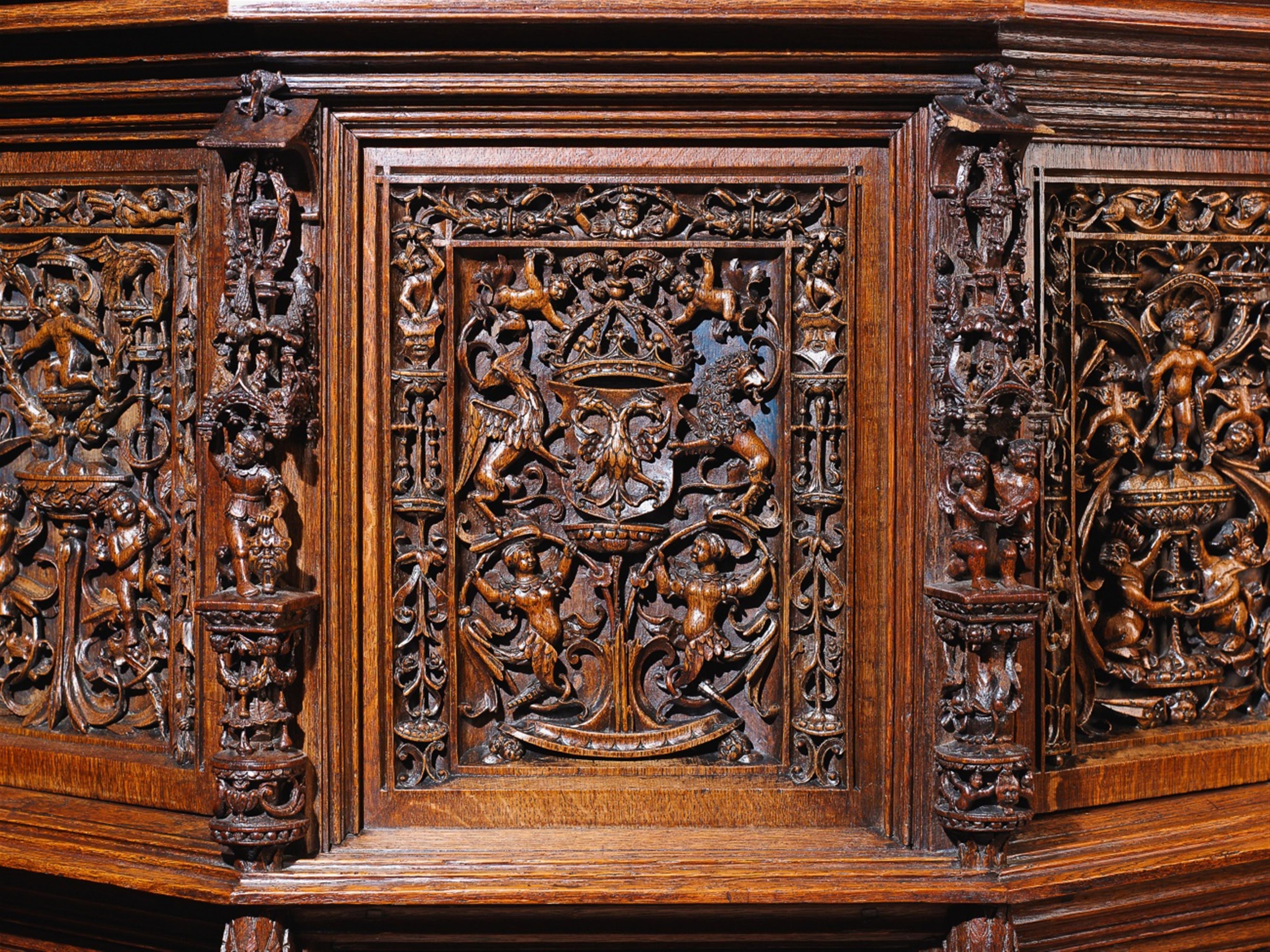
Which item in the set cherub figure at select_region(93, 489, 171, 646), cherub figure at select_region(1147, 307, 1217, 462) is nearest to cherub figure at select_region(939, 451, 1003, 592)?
cherub figure at select_region(1147, 307, 1217, 462)

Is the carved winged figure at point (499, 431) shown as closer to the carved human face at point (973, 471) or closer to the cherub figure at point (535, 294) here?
the cherub figure at point (535, 294)

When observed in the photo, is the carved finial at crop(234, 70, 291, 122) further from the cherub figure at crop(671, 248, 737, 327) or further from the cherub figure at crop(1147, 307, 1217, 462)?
the cherub figure at crop(1147, 307, 1217, 462)

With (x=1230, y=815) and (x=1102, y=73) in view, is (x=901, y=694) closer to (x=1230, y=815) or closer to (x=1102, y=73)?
(x=1230, y=815)

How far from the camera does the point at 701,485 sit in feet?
7.35

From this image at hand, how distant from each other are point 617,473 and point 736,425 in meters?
0.24

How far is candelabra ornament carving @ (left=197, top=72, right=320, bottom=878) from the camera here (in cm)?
207

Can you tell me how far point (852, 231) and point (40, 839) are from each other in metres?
1.90

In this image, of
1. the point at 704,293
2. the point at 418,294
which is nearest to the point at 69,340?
A: the point at 418,294

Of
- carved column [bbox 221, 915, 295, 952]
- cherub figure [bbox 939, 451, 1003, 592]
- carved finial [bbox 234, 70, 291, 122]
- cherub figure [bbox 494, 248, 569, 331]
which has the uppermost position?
carved finial [bbox 234, 70, 291, 122]

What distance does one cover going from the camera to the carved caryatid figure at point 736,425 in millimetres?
2217

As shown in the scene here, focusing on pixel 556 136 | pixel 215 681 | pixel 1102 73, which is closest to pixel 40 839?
pixel 215 681

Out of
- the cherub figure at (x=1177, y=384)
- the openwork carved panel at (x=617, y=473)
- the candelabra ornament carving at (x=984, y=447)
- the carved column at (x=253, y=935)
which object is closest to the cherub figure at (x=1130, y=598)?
the cherub figure at (x=1177, y=384)

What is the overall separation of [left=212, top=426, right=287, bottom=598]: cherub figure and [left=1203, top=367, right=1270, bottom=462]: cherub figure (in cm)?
179

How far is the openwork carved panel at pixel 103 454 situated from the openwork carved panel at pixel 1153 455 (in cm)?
165
